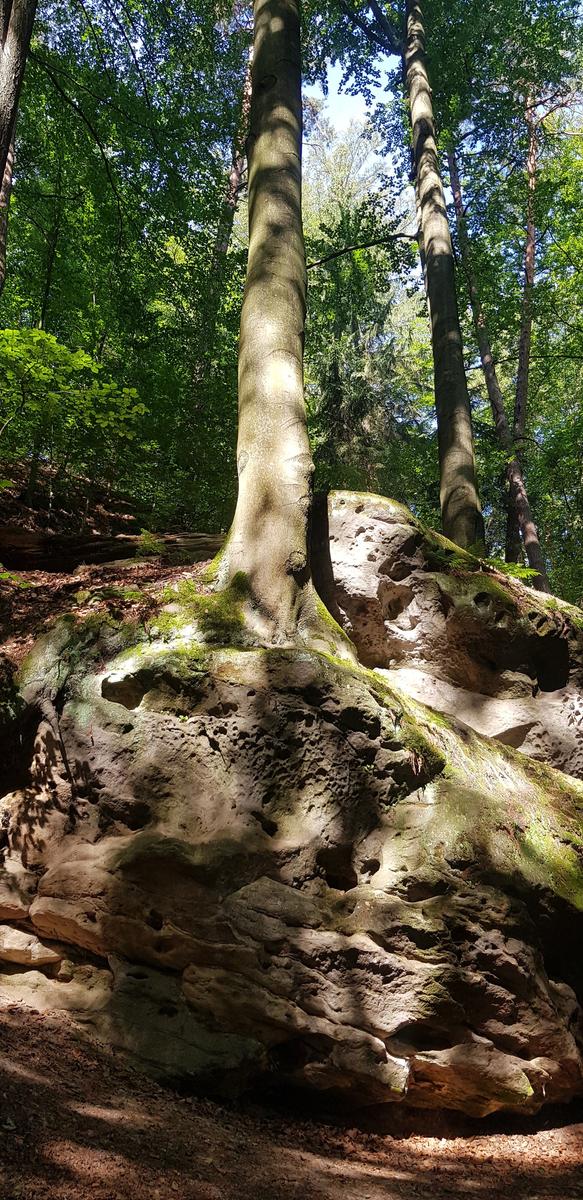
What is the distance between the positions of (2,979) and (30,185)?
13.6 meters

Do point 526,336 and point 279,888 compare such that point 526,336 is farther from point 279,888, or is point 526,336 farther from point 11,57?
point 279,888

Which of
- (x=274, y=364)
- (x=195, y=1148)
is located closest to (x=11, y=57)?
(x=274, y=364)

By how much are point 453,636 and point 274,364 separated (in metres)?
2.70

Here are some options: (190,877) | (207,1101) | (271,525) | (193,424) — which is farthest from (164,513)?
(207,1101)

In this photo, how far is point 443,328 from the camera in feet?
31.6

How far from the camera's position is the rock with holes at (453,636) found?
247 inches

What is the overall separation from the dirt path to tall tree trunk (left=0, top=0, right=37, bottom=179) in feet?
20.3

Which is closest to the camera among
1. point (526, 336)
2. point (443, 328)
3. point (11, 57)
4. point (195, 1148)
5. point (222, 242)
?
point (195, 1148)

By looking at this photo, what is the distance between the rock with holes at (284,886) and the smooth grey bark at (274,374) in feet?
2.39

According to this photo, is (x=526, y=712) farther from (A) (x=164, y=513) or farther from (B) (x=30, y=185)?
(B) (x=30, y=185)

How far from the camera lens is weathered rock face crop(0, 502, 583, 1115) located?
12.5 feet

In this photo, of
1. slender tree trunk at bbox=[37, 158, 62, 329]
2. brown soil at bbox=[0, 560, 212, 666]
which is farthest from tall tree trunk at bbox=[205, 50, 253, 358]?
brown soil at bbox=[0, 560, 212, 666]

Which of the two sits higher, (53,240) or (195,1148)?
(53,240)

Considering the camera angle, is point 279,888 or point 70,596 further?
point 70,596
